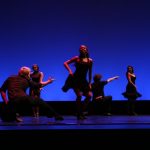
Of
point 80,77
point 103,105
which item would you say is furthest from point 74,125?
point 103,105

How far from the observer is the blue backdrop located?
1055cm

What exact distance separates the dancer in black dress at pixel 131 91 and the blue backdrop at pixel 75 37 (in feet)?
2.55

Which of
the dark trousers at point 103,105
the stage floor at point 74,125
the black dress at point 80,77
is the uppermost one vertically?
the black dress at point 80,77

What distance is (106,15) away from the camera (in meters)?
10.7

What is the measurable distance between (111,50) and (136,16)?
3.50 ft

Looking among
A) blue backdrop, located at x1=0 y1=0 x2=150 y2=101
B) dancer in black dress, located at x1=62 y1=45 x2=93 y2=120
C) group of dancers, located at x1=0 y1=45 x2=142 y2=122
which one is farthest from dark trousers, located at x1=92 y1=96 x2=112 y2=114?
dancer in black dress, located at x1=62 y1=45 x2=93 y2=120

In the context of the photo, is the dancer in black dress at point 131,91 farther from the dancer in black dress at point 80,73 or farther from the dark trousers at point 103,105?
the dancer in black dress at point 80,73

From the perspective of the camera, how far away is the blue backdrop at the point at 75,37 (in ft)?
34.6

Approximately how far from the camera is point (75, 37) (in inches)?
420

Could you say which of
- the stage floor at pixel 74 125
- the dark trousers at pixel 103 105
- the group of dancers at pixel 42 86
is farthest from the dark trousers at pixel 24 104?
the dark trousers at pixel 103 105

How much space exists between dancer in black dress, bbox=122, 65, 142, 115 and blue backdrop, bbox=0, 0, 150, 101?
0.78 metres

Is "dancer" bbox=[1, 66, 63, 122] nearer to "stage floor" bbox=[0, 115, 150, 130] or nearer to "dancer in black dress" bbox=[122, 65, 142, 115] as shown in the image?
"stage floor" bbox=[0, 115, 150, 130]
